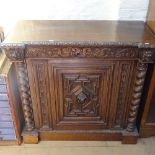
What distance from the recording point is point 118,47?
4.62 feet

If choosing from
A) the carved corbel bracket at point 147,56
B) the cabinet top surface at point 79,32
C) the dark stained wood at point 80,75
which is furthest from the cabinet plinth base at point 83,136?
the cabinet top surface at point 79,32

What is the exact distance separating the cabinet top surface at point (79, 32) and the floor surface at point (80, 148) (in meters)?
0.86

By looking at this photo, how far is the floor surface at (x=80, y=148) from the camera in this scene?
178 cm

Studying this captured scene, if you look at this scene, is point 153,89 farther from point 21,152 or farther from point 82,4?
point 21,152

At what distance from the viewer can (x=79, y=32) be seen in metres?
1.52

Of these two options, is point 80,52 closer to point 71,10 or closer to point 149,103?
point 71,10

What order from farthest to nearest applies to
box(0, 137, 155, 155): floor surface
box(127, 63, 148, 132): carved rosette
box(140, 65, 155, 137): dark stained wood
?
box(0, 137, 155, 155): floor surface, box(140, 65, 155, 137): dark stained wood, box(127, 63, 148, 132): carved rosette

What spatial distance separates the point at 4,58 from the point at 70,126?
69cm

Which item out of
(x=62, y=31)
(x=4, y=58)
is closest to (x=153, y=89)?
(x=62, y=31)

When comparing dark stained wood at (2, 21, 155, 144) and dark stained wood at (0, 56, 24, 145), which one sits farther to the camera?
dark stained wood at (0, 56, 24, 145)

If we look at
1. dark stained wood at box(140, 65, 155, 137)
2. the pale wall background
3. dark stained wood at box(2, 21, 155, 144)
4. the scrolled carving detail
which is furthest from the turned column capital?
the scrolled carving detail

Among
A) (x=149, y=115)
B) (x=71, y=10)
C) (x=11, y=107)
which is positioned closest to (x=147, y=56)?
(x=149, y=115)

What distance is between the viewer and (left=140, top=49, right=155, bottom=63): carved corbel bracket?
141cm

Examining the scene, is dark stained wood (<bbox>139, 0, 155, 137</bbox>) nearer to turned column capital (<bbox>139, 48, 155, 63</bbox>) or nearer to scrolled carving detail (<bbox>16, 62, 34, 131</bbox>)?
turned column capital (<bbox>139, 48, 155, 63</bbox>)
